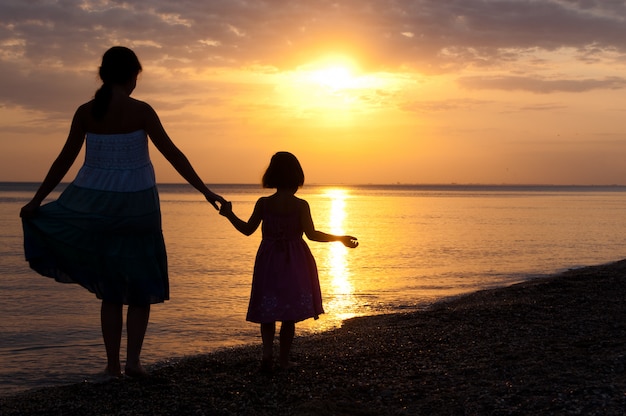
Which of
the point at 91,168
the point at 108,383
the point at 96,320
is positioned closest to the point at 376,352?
the point at 108,383

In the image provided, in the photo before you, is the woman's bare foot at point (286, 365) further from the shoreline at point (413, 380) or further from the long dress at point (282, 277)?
the long dress at point (282, 277)

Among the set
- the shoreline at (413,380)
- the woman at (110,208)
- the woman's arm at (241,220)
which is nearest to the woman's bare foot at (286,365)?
the shoreline at (413,380)

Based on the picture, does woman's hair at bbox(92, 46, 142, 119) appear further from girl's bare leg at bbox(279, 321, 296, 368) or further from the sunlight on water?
the sunlight on water

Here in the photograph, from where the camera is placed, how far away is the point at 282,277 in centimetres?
619

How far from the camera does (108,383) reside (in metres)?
5.75

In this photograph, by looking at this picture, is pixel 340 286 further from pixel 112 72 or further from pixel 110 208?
pixel 112 72

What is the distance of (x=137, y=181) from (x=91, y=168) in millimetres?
387

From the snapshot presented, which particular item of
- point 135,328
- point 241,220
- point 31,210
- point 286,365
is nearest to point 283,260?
point 241,220

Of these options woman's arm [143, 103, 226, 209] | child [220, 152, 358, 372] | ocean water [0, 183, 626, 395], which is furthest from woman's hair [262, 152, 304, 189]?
ocean water [0, 183, 626, 395]

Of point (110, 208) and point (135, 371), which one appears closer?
point (110, 208)

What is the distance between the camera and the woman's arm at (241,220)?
5793 millimetres

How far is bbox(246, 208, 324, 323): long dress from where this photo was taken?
6.16 metres

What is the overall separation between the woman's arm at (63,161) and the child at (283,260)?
1.48m

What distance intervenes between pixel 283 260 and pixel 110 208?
5.20 feet
